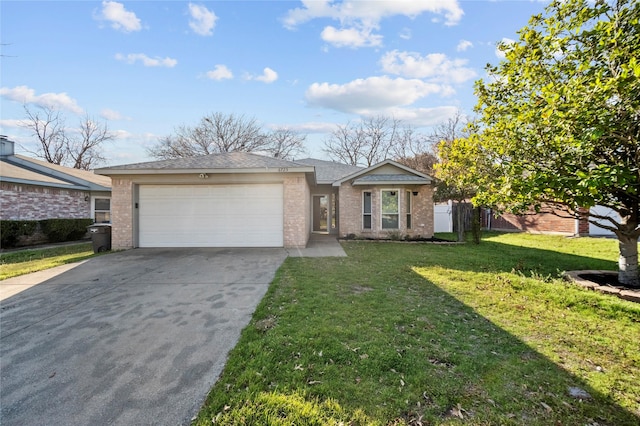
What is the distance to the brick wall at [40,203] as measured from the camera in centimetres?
1159

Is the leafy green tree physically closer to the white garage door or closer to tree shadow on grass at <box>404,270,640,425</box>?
tree shadow on grass at <box>404,270,640,425</box>

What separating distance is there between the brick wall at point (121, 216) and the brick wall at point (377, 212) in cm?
892

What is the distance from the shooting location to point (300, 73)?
45.8 ft

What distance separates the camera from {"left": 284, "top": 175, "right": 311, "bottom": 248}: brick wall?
1048cm

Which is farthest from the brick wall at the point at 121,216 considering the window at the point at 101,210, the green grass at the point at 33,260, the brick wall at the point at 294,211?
the window at the point at 101,210

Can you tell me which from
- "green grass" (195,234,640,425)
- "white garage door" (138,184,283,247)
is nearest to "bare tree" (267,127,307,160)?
"white garage door" (138,184,283,247)

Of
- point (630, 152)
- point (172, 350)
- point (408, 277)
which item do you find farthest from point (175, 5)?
point (630, 152)

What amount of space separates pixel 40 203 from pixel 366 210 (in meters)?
15.4

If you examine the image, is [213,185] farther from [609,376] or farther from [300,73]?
[609,376]

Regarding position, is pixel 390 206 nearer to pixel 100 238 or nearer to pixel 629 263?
pixel 629 263

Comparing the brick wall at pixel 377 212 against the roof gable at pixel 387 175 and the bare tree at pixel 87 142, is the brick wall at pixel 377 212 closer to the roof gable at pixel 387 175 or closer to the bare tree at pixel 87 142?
the roof gable at pixel 387 175

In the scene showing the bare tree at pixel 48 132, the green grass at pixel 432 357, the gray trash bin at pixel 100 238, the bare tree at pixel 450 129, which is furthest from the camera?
the bare tree at pixel 48 132

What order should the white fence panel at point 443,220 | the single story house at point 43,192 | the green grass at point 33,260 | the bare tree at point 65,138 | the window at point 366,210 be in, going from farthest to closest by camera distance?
1. the bare tree at point 65,138
2. the white fence panel at point 443,220
3. the window at point 366,210
4. the single story house at point 43,192
5. the green grass at point 33,260

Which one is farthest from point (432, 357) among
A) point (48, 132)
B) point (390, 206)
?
point (48, 132)
